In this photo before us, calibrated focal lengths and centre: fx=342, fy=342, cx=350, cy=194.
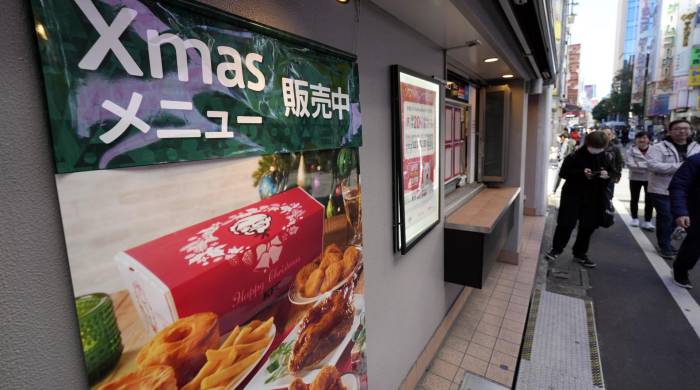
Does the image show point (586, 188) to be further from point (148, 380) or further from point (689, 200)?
point (148, 380)

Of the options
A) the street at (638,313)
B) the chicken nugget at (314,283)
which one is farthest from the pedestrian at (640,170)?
the chicken nugget at (314,283)

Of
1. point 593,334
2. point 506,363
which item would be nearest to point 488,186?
point 593,334

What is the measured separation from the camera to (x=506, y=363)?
278 centimetres

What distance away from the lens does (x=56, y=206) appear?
737mm

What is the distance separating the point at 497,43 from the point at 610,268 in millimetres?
3661

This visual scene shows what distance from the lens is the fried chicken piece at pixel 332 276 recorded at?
1490 millimetres

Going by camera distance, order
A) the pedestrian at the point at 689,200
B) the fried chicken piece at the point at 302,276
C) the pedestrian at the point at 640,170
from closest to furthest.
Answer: the fried chicken piece at the point at 302,276 < the pedestrian at the point at 689,200 < the pedestrian at the point at 640,170

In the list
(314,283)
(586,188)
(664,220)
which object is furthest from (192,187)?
(664,220)

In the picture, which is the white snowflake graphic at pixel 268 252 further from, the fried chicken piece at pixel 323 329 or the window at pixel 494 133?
the window at pixel 494 133

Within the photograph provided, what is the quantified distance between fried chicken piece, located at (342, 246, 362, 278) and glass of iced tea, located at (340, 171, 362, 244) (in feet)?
0.14

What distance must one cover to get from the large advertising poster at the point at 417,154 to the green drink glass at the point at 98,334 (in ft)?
5.17

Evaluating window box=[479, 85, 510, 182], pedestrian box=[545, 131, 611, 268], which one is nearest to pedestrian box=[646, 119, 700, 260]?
pedestrian box=[545, 131, 611, 268]

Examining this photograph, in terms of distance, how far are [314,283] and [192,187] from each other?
26.5 inches

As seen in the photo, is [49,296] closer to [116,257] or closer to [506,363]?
[116,257]
